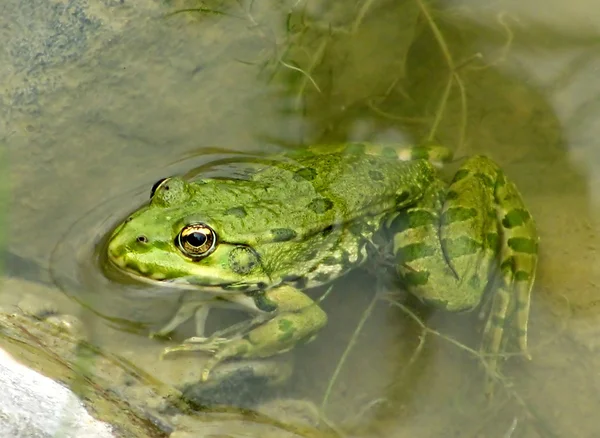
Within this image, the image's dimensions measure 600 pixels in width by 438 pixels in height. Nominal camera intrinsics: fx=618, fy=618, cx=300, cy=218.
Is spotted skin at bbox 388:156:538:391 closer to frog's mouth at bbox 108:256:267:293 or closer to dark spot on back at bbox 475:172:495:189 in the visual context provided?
dark spot on back at bbox 475:172:495:189

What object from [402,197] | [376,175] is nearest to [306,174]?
[376,175]

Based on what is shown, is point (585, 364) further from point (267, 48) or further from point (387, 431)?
A: point (267, 48)

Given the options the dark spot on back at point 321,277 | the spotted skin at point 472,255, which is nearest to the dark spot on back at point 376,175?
the spotted skin at point 472,255

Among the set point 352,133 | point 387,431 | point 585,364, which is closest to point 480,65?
point 352,133

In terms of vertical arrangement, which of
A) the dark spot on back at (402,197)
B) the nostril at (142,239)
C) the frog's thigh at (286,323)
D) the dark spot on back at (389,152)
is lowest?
the frog's thigh at (286,323)

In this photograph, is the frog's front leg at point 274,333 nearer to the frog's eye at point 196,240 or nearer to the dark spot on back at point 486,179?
the frog's eye at point 196,240

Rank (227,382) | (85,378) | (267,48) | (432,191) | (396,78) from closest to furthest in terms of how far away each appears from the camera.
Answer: (85,378) < (227,382) < (432,191) < (267,48) < (396,78)

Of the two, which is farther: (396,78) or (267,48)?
(396,78)
